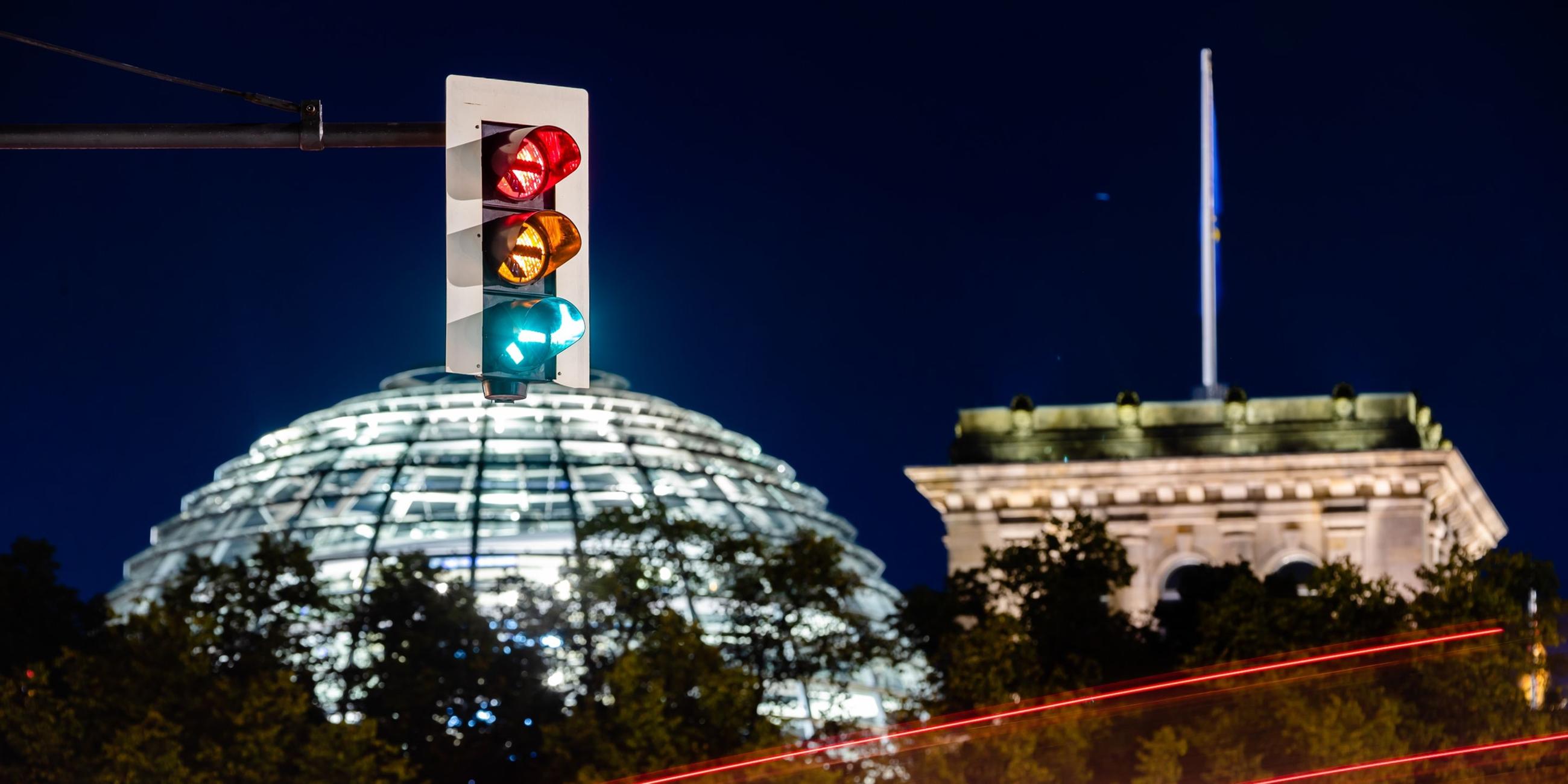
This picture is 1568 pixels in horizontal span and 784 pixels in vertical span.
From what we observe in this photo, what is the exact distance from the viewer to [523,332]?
15.0 metres

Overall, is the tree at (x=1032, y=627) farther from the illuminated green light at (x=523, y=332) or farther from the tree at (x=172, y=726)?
the illuminated green light at (x=523, y=332)

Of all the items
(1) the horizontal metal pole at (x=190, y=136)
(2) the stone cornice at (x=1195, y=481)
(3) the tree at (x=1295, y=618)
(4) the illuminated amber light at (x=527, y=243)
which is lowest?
(4) the illuminated amber light at (x=527, y=243)

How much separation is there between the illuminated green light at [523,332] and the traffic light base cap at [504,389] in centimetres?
9

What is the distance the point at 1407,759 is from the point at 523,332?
41.2 m

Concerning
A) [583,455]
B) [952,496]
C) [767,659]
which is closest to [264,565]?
[767,659]

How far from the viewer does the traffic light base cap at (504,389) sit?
1506 cm

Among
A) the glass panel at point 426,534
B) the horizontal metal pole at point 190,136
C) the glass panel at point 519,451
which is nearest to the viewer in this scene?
the horizontal metal pole at point 190,136

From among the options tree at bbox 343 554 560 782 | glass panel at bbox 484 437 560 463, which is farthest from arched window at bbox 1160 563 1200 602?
glass panel at bbox 484 437 560 463

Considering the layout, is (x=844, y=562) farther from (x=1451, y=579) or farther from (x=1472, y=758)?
(x=1472, y=758)

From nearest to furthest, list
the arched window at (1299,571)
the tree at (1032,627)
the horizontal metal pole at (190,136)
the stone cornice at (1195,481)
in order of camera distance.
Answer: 1. the horizontal metal pole at (190,136)
2. the tree at (1032,627)
3. the arched window at (1299,571)
4. the stone cornice at (1195,481)

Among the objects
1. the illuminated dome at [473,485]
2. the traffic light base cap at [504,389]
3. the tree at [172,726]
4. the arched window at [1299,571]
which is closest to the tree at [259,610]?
the tree at [172,726]

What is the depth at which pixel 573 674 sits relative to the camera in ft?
219

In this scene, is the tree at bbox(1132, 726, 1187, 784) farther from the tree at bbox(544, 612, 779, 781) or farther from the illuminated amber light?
the illuminated amber light

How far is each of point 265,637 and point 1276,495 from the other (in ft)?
87.4
